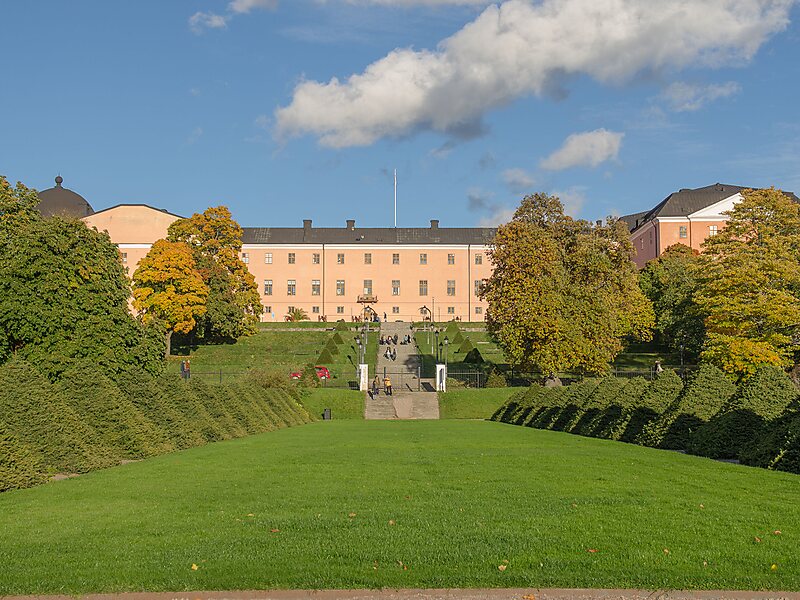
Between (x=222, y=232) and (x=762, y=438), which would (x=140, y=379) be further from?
(x=222, y=232)

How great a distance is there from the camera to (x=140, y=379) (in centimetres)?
2067

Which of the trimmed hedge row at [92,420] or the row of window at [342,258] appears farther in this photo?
the row of window at [342,258]

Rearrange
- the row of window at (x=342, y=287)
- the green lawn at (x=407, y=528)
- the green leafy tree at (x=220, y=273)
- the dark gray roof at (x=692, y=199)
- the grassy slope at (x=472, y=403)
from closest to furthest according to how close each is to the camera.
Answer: the green lawn at (x=407, y=528) → the grassy slope at (x=472, y=403) → the green leafy tree at (x=220, y=273) → the dark gray roof at (x=692, y=199) → the row of window at (x=342, y=287)

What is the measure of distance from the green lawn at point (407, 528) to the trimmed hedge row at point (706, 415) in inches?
51.9

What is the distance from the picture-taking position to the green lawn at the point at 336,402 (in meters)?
43.5

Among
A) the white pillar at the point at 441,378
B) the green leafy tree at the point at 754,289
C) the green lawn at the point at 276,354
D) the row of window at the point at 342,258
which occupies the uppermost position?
the row of window at the point at 342,258

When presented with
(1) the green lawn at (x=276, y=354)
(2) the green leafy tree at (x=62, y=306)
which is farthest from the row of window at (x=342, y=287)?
(2) the green leafy tree at (x=62, y=306)

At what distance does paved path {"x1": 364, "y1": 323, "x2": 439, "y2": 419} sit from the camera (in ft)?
148

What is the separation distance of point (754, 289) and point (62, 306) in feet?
100

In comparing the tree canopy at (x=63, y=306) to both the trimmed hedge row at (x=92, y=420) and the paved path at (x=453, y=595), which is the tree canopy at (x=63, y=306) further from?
the paved path at (x=453, y=595)

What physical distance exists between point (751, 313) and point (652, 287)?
2619 cm

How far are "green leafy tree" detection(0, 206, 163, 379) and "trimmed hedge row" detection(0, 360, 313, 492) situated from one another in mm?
2904

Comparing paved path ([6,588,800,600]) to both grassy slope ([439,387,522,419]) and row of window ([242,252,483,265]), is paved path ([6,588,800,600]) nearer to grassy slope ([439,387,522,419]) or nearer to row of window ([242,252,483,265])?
grassy slope ([439,387,522,419])

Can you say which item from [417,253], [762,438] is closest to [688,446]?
[762,438]
